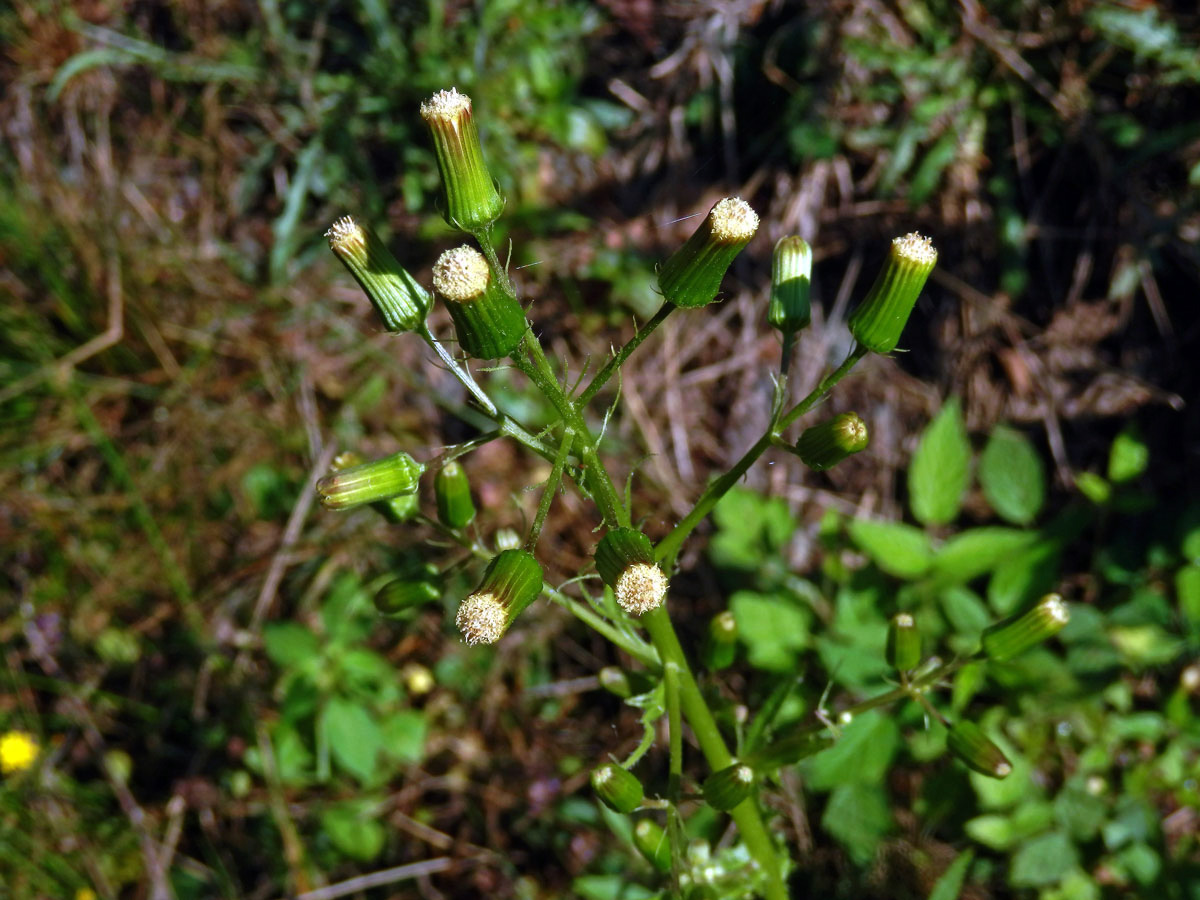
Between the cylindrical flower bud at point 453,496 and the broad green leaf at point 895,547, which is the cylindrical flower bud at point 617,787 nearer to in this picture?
the cylindrical flower bud at point 453,496

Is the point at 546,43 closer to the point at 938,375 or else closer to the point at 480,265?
the point at 938,375

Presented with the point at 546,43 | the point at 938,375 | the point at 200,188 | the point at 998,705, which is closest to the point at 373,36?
the point at 546,43

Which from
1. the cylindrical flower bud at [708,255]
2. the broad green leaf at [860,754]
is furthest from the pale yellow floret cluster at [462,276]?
the broad green leaf at [860,754]

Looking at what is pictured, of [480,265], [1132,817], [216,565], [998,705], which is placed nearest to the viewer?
[480,265]

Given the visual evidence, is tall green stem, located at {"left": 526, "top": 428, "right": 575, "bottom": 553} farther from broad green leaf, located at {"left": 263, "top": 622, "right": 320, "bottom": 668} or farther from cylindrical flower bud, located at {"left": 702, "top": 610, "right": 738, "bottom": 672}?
broad green leaf, located at {"left": 263, "top": 622, "right": 320, "bottom": 668}

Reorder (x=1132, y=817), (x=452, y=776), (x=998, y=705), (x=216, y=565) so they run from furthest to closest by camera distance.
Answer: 1. (x=216, y=565)
2. (x=452, y=776)
3. (x=998, y=705)
4. (x=1132, y=817)

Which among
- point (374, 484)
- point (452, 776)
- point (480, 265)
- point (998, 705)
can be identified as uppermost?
point (480, 265)
